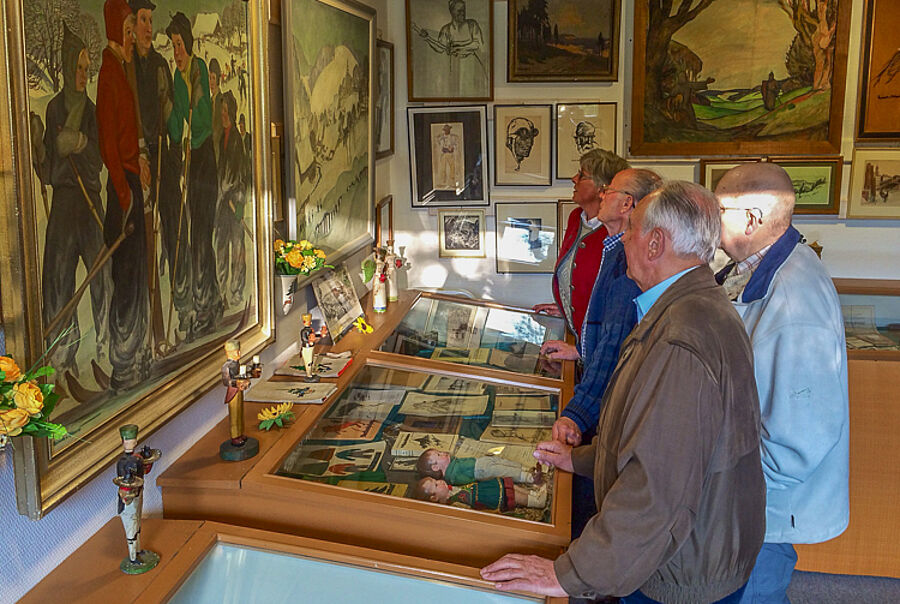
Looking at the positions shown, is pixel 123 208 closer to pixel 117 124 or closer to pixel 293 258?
pixel 117 124

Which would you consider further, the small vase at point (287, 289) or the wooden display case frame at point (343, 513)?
the small vase at point (287, 289)

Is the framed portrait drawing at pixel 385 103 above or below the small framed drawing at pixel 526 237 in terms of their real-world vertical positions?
above

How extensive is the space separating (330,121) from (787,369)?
2.41 metres

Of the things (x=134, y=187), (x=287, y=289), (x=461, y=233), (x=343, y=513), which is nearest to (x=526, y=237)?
(x=461, y=233)

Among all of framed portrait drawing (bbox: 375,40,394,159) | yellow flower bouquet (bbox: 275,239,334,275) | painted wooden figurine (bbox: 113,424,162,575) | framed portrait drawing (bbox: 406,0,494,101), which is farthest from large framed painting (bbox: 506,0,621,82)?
painted wooden figurine (bbox: 113,424,162,575)

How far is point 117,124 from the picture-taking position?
6.59ft

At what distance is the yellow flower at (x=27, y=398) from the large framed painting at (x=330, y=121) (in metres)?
1.93

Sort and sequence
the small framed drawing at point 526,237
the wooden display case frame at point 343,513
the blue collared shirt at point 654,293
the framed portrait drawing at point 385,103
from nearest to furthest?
the blue collared shirt at point 654,293 → the wooden display case frame at point 343,513 → the framed portrait drawing at point 385,103 → the small framed drawing at point 526,237

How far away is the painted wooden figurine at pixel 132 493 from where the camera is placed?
1.87 metres

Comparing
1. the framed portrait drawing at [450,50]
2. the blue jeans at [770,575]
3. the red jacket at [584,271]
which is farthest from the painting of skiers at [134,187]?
the framed portrait drawing at [450,50]

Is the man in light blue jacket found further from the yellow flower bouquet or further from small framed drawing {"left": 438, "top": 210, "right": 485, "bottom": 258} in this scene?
small framed drawing {"left": 438, "top": 210, "right": 485, "bottom": 258}

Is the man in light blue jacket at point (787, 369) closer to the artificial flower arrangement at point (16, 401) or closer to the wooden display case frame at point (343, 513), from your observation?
the wooden display case frame at point (343, 513)

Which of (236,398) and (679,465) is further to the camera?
(236,398)

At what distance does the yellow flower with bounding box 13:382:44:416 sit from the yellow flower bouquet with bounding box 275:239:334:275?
1.73 metres
